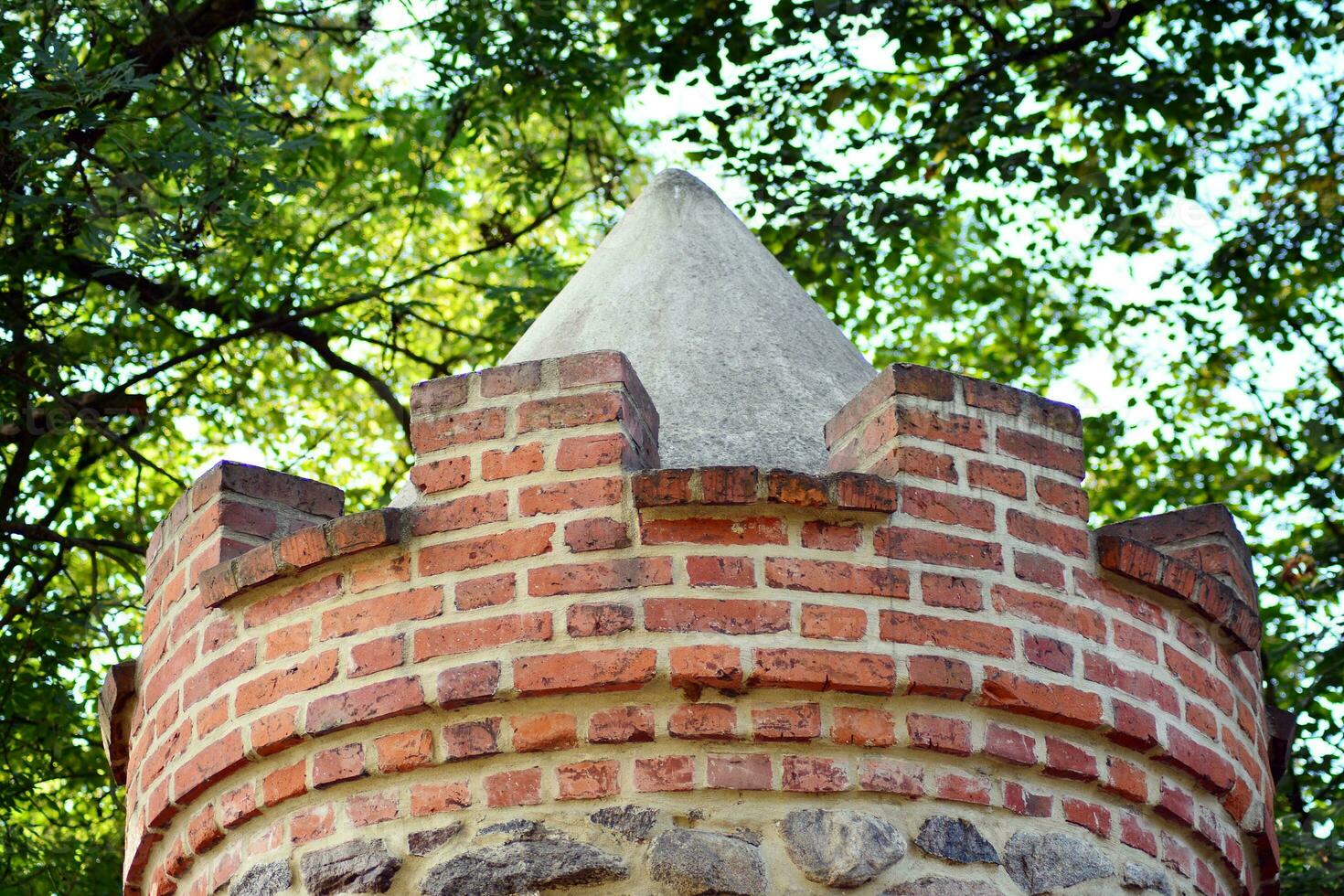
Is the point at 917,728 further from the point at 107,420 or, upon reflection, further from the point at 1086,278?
the point at 1086,278

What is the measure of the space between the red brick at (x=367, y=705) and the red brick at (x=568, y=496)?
0.43 meters

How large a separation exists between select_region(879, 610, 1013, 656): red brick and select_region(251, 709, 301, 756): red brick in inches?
48.7

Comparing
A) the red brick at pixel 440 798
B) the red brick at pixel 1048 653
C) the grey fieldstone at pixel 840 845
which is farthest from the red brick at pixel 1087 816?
the red brick at pixel 440 798

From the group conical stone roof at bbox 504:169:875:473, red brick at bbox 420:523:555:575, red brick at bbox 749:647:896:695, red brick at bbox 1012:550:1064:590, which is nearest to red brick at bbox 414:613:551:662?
red brick at bbox 420:523:555:575

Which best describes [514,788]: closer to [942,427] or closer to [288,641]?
[288,641]

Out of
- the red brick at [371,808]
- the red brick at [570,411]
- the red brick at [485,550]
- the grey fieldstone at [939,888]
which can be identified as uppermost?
the red brick at [570,411]

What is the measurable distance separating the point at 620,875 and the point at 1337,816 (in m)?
4.77

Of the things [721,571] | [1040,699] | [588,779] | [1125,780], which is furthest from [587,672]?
[1125,780]

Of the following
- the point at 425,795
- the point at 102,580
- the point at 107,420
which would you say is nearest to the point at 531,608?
the point at 425,795

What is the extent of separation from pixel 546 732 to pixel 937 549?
908 millimetres

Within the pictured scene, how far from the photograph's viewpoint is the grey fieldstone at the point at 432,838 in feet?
10.8

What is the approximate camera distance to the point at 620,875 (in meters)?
3.19

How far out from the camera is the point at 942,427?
363 cm

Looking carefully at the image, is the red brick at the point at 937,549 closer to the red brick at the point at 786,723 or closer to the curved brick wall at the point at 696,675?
the curved brick wall at the point at 696,675
